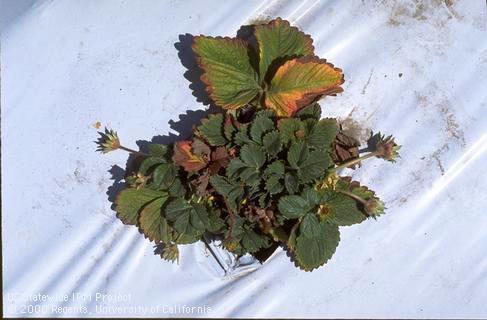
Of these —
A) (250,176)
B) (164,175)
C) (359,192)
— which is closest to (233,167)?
(250,176)

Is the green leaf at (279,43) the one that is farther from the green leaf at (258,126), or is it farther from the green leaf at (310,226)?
the green leaf at (310,226)

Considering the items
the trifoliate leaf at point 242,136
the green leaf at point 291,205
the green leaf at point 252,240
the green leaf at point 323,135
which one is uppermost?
the trifoliate leaf at point 242,136

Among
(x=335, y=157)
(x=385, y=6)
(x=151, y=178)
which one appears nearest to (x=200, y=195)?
(x=151, y=178)

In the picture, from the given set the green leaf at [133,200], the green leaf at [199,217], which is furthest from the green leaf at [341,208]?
the green leaf at [133,200]

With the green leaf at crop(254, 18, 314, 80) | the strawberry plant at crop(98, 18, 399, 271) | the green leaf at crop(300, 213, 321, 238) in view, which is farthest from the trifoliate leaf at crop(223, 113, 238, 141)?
the green leaf at crop(300, 213, 321, 238)

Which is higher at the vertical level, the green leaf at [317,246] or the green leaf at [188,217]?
the green leaf at [188,217]

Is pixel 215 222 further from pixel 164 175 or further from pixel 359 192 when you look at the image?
pixel 359 192
